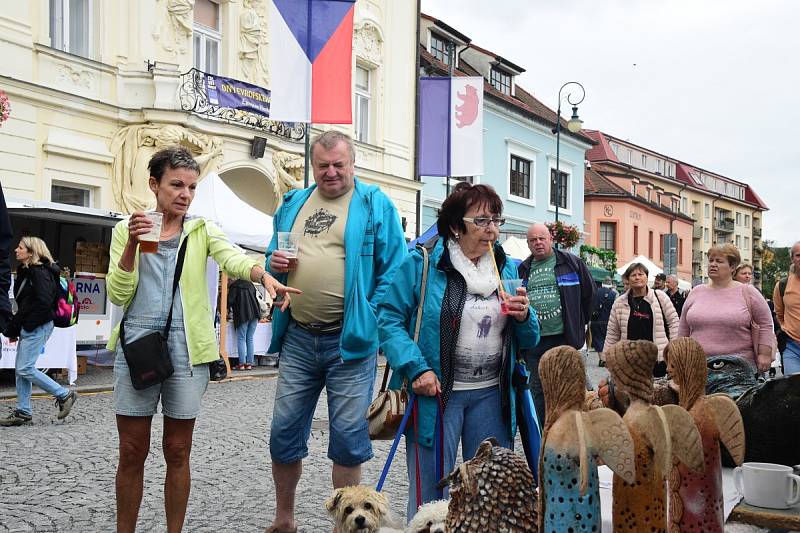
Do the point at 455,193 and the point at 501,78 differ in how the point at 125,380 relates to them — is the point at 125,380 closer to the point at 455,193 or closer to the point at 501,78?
the point at 455,193

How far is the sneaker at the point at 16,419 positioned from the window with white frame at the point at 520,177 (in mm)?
25788

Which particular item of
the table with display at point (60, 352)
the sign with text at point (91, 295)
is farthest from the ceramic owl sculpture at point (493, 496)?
the sign with text at point (91, 295)

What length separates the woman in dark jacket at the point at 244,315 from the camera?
14625mm

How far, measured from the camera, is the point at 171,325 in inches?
150

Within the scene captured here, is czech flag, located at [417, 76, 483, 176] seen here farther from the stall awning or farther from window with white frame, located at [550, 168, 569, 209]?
window with white frame, located at [550, 168, 569, 209]

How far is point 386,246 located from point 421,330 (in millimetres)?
848

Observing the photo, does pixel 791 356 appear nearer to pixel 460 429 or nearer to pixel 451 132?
pixel 460 429

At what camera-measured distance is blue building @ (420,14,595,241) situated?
98.6 ft

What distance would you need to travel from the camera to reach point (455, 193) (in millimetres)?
3598

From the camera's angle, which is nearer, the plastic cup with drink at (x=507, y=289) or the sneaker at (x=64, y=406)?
the plastic cup with drink at (x=507, y=289)

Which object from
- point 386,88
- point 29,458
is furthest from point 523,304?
point 386,88

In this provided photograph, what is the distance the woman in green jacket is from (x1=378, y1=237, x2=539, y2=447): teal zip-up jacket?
1.55 ft

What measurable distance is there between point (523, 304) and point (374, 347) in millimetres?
964

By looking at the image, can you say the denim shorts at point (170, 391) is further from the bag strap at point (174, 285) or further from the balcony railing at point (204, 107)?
the balcony railing at point (204, 107)
